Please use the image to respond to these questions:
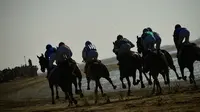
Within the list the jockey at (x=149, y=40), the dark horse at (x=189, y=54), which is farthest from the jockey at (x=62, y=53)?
the dark horse at (x=189, y=54)

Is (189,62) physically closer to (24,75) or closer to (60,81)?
(60,81)

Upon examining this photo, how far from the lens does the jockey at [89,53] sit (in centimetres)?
1667

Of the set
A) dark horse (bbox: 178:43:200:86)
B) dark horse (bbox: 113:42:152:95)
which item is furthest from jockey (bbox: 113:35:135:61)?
dark horse (bbox: 178:43:200:86)

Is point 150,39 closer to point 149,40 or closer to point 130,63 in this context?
point 149,40

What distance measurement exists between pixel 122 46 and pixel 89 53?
5.54ft

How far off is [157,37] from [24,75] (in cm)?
Result: 6150

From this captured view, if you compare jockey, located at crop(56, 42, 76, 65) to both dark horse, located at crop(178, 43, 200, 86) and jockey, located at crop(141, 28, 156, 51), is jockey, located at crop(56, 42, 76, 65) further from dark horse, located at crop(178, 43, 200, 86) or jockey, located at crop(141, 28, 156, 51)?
dark horse, located at crop(178, 43, 200, 86)

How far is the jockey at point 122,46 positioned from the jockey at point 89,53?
123cm

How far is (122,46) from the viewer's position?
17.1m

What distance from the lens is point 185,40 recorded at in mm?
16000

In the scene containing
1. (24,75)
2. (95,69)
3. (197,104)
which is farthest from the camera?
(24,75)

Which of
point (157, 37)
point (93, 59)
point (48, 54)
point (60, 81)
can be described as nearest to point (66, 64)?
point (60, 81)

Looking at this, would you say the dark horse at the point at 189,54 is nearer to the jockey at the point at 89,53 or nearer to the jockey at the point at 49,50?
the jockey at the point at 89,53

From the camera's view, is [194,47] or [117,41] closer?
[194,47]
